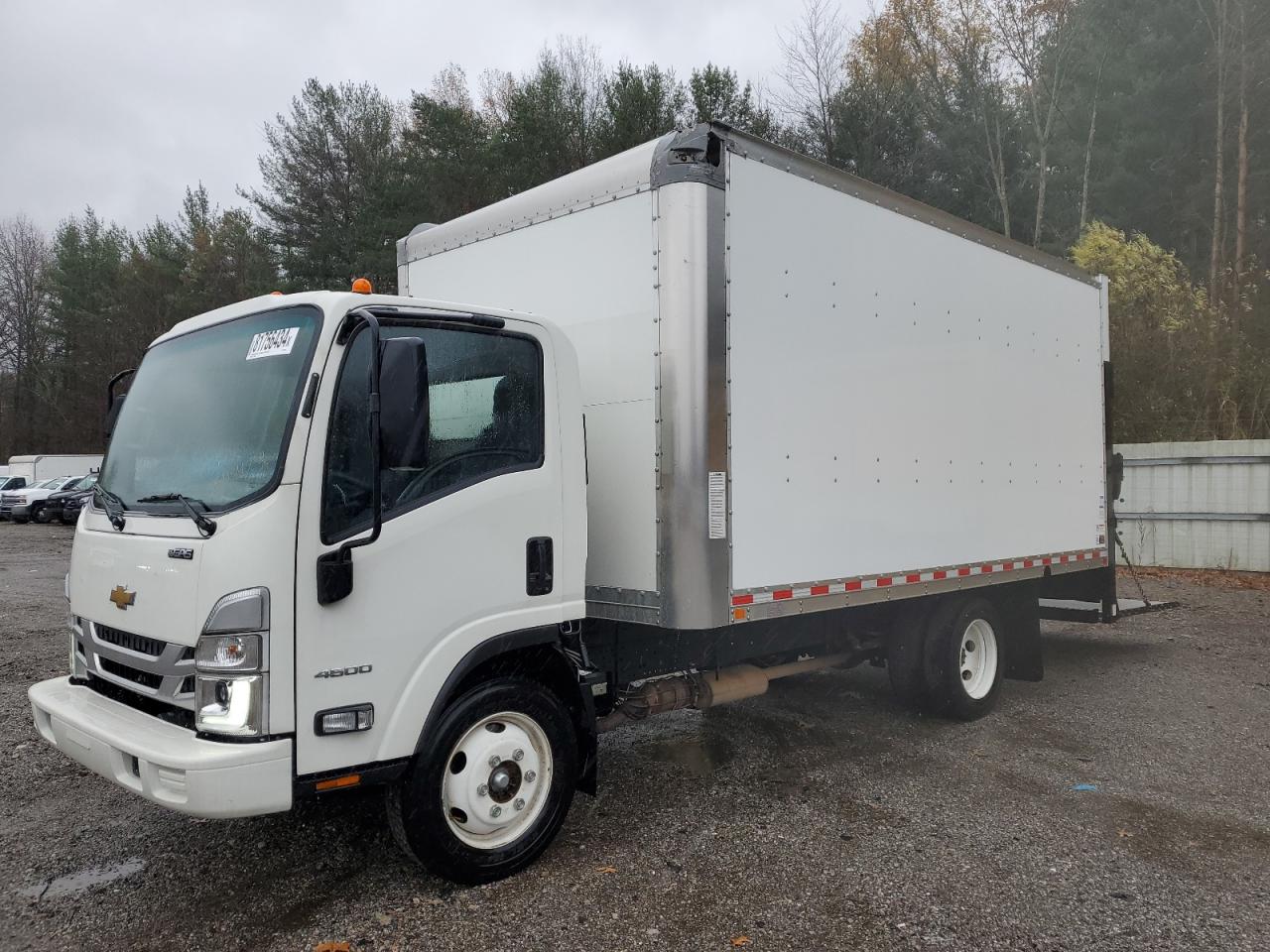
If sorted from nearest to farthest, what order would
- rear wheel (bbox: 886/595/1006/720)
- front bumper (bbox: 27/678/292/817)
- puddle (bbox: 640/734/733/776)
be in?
front bumper (bbox: 27/678/292/817)
puddle (bbox: 640/734/733/776)
rear wheel (bbox: 886/595/1006/720)

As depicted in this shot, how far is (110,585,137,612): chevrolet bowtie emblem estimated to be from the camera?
11.3 feet

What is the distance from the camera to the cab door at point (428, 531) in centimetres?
327

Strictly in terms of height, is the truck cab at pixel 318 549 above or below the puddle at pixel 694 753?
above

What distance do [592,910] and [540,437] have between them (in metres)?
1.94

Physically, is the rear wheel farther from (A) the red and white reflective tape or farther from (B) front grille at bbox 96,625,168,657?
(B) front grille at bbox 96,625,168,657

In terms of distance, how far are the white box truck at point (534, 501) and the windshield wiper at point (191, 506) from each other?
0.03m

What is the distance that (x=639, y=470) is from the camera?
14.0 ft

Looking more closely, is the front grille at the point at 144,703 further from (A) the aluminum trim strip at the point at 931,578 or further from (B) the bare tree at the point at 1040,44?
(B) the bare tree at the point at 1040,44

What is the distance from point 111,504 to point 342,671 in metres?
1.33

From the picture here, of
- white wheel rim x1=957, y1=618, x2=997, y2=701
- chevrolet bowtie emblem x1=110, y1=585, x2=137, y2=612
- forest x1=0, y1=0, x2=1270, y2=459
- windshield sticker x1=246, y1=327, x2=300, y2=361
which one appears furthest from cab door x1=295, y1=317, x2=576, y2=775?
forest x1=0, y1=0, x2=1270, y2=459

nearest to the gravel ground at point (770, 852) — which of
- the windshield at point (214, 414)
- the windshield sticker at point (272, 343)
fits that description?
the windshield at point (214, 414)

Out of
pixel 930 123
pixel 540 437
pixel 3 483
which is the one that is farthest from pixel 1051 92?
pixel 3 483

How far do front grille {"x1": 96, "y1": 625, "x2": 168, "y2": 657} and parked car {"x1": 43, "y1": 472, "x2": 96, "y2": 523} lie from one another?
93.0ft

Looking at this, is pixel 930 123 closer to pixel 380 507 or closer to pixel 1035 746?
pixel 1035 746
